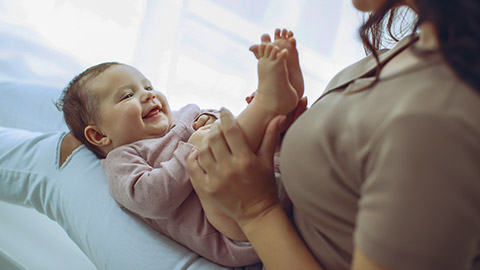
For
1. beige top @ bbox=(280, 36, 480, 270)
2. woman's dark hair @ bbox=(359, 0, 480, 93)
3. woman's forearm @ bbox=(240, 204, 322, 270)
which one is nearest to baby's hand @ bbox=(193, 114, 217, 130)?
woman's forearm @ bbox=(240, 204, 322, 270)

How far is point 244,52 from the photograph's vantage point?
1.56m

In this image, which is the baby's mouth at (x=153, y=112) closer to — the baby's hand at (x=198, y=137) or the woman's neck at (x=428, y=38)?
the baby's hand at (x=198, y=137)

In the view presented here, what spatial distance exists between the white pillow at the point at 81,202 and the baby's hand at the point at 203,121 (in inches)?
10.1

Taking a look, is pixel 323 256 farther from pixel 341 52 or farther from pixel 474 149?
pixel 341 52

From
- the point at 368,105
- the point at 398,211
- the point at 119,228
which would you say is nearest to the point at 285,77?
the point at 368,105

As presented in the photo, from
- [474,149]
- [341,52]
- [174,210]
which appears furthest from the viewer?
[341,52]

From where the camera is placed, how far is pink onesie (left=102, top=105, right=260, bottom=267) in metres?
0.73

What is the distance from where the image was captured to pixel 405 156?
1.14ft

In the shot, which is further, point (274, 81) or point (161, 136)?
point (161, 136)

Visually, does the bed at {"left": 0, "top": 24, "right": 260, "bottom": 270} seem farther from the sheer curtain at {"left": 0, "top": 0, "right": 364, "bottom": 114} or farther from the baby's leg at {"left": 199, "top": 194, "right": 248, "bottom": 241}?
the sheer curtain at {"left": 0, "top": 0, "right": 364, "bottom": 114}

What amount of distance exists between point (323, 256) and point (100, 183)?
1.85 feet

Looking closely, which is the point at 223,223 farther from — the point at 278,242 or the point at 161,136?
the point at 161,136

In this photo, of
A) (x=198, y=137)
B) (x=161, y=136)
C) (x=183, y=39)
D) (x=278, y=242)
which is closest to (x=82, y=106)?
(x=161, y=136)

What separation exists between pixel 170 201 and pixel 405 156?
50 centimetres
